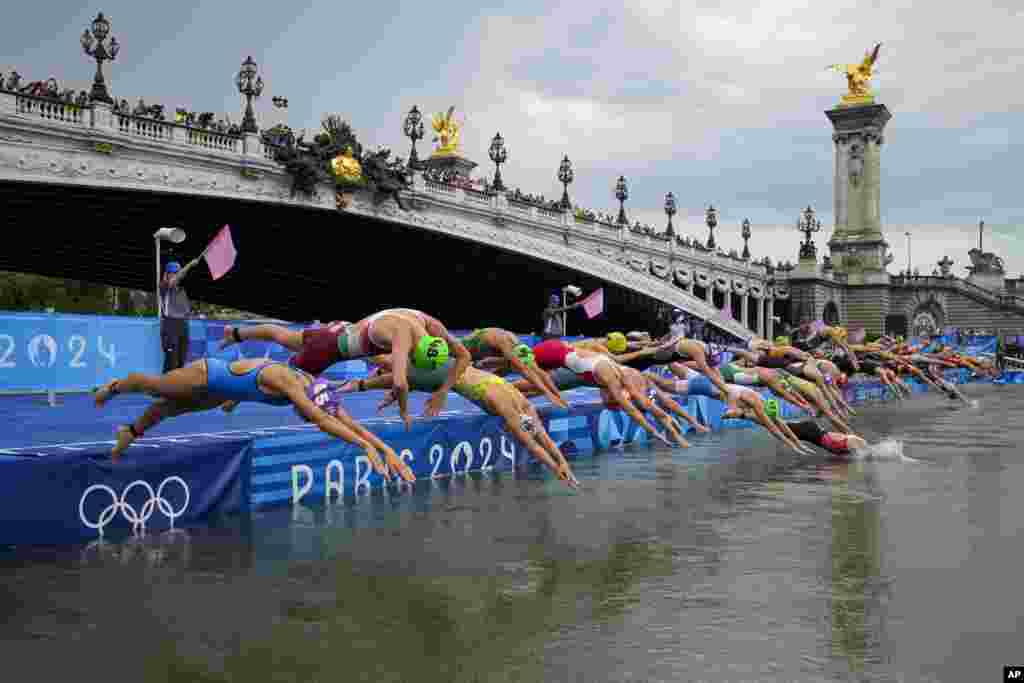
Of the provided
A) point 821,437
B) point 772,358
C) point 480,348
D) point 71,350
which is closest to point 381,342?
point 480,348

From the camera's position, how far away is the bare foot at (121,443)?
1174 cm

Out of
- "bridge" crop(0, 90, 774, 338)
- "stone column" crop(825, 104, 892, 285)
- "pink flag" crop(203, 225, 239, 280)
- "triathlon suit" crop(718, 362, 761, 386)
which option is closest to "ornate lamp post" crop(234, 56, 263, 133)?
"bridge" crop(0, 90, 774, 338)

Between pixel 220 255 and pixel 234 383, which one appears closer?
pixel 234 383

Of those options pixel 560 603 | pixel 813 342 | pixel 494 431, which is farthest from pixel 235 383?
pixel 813 342

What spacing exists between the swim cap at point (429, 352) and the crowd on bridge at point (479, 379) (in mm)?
15

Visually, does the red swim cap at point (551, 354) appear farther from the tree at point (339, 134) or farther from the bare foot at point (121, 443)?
the tree at point (339, 134)

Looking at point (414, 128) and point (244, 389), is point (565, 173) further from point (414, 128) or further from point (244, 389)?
point (244, 389)

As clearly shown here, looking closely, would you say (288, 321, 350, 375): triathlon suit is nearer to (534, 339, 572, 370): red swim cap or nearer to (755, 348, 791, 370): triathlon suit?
(534, 339, 572, 370): red swim cap

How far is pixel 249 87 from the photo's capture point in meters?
46.5

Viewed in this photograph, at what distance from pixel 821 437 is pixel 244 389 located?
44.2 feet

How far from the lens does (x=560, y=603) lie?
8.74 meters

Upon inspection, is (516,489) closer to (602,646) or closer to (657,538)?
(657,538)

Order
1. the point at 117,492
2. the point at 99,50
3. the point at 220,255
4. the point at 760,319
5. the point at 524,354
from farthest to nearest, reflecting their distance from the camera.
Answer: the point at 760,319 < the point at 99,50 < the point at 220,255 < the point at 524,354 < the point at 117,492

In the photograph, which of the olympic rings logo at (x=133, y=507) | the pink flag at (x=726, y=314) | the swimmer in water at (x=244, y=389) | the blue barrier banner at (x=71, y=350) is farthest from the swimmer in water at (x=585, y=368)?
the pink flag at (x=726, y=314)
